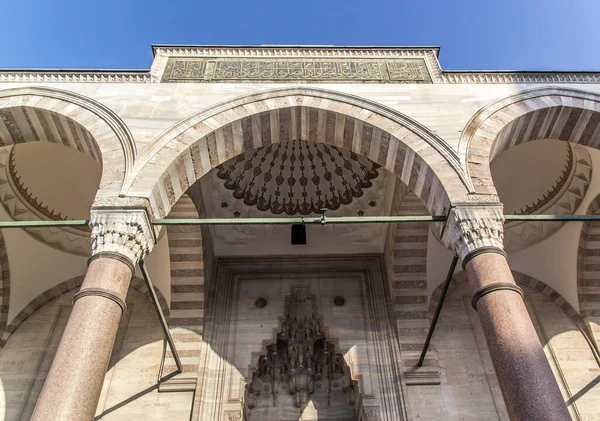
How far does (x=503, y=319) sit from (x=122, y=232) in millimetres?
3375

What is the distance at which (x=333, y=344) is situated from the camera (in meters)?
7.11

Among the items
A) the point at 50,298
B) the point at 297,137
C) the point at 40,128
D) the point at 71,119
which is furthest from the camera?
the point at 50,298

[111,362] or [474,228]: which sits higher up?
[111,362]

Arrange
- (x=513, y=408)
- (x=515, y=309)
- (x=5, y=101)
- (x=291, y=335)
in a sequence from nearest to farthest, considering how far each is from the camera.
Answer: (x=513, y=408) < (x=515, y=309) < (x=5, y=101) < (x=291, y=335)

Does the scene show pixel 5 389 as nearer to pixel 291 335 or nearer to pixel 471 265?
pixel 291 335

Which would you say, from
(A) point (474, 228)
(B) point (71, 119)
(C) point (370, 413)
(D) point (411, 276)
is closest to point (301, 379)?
(C) point (370, 413)

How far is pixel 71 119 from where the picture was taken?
18.2 ft

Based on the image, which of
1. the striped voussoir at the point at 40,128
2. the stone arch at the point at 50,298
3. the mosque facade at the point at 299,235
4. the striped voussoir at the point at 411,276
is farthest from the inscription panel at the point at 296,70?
the stone arch at the point at 50,298

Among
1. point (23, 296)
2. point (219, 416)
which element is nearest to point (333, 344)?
point (219, 416)

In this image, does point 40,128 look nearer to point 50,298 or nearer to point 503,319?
point 50,298

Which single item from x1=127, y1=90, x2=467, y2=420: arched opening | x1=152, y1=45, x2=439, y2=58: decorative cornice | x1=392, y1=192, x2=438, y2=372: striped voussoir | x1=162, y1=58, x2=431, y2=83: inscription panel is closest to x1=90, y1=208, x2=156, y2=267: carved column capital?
x1=127, y1=90, x2=467, y2=420: arched opening

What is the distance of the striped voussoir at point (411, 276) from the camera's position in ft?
23.4

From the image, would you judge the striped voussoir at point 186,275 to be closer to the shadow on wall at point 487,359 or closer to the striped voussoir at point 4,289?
the striped voussoir at point 4,289

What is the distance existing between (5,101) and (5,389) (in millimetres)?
3970
